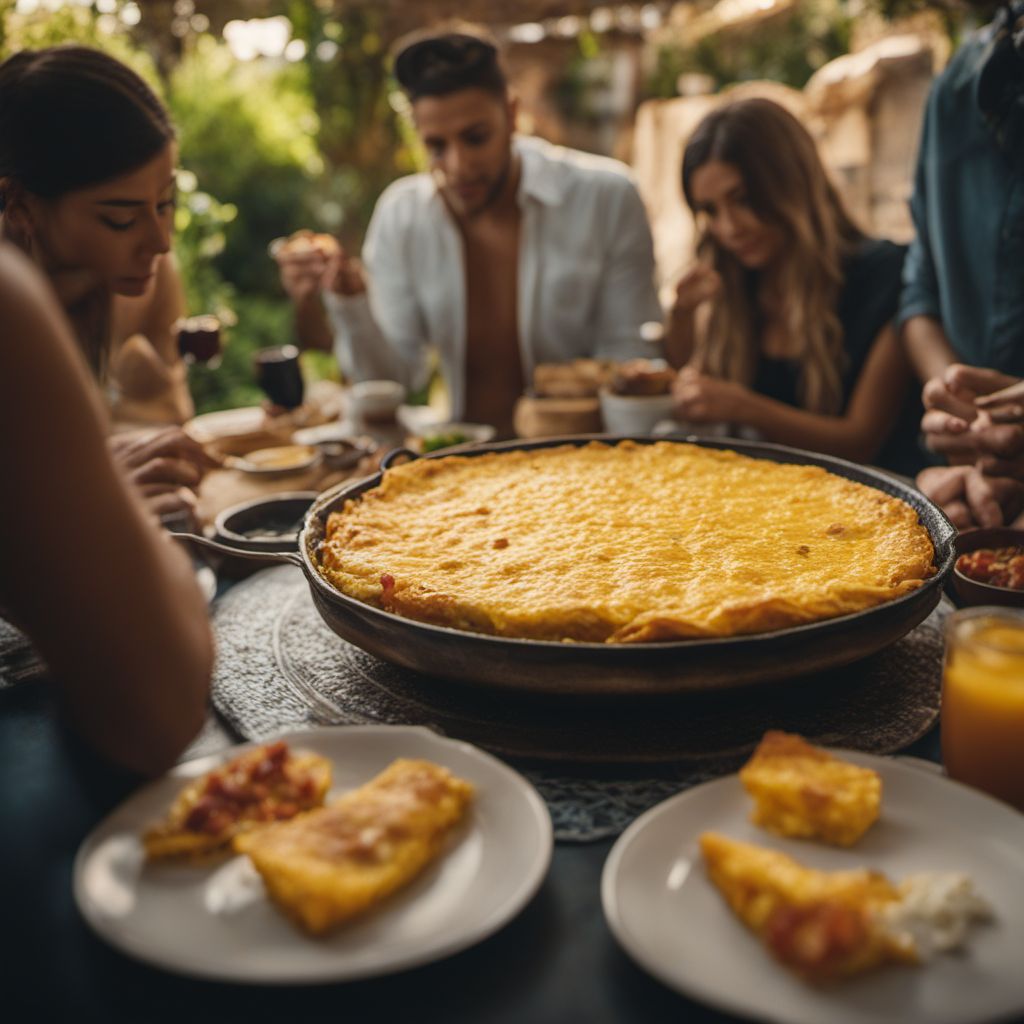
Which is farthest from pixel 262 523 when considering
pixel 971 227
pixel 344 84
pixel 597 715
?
pixel 344 84

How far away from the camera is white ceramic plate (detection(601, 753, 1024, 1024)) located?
0.78 metres

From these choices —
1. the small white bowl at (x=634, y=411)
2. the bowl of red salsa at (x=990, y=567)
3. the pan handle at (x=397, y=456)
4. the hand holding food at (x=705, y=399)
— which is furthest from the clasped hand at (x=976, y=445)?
the pan handle at (x=397, y=456)

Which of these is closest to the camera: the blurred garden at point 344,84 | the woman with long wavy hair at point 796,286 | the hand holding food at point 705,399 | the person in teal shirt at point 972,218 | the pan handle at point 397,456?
the pan handle at point 397,456

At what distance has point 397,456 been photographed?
7.40 ft

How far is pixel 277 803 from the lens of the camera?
1024mm

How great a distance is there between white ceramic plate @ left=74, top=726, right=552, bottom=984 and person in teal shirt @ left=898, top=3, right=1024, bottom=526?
5.10 ft

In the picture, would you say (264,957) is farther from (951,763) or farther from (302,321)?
(302,321)

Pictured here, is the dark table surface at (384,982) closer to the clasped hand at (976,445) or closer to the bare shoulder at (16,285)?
the bare shoulder at (16,285)

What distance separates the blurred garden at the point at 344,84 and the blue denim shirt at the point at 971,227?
7396mm

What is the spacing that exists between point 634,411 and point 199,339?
149 centimetres

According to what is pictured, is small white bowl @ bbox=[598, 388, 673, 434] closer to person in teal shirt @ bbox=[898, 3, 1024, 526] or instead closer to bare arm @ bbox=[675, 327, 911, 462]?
bare arm @ bbox=[675, 327, 911, 462]

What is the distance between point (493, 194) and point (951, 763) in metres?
3.44

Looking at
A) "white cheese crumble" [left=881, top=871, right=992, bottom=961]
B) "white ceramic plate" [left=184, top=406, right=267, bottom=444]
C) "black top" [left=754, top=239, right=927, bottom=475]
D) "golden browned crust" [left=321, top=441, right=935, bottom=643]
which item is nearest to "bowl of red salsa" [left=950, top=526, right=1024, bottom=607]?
"golden browned crust" [left=321, top=441, right=935, bottom=643]

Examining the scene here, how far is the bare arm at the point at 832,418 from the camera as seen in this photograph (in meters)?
2.82
